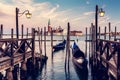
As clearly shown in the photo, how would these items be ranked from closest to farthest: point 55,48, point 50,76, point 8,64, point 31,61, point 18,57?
point 8,64, point 18,57, point 31,61, point 50,76, point 55,48

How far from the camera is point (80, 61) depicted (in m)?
18.7

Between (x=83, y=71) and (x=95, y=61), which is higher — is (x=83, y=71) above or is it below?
below

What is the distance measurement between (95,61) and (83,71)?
8.45ft

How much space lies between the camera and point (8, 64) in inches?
432

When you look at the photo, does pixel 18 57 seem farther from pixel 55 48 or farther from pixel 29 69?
pixel 55 48

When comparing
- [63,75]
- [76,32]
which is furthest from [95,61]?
[76,32]

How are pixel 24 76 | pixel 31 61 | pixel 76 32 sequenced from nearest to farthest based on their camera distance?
1. pixel 24 76
2. pixel 31 61
3. pixel 76 32

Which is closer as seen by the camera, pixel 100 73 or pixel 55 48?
pixel 100 73

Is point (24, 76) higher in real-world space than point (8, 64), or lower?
lower

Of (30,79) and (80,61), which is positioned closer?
(30,79)

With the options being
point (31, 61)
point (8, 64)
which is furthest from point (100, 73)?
point (8, 64)

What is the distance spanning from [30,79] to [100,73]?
5.47 metres

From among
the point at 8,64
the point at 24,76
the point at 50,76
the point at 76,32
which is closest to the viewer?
the point at 8,64

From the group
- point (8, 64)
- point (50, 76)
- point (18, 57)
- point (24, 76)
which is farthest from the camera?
point (50, 76)
